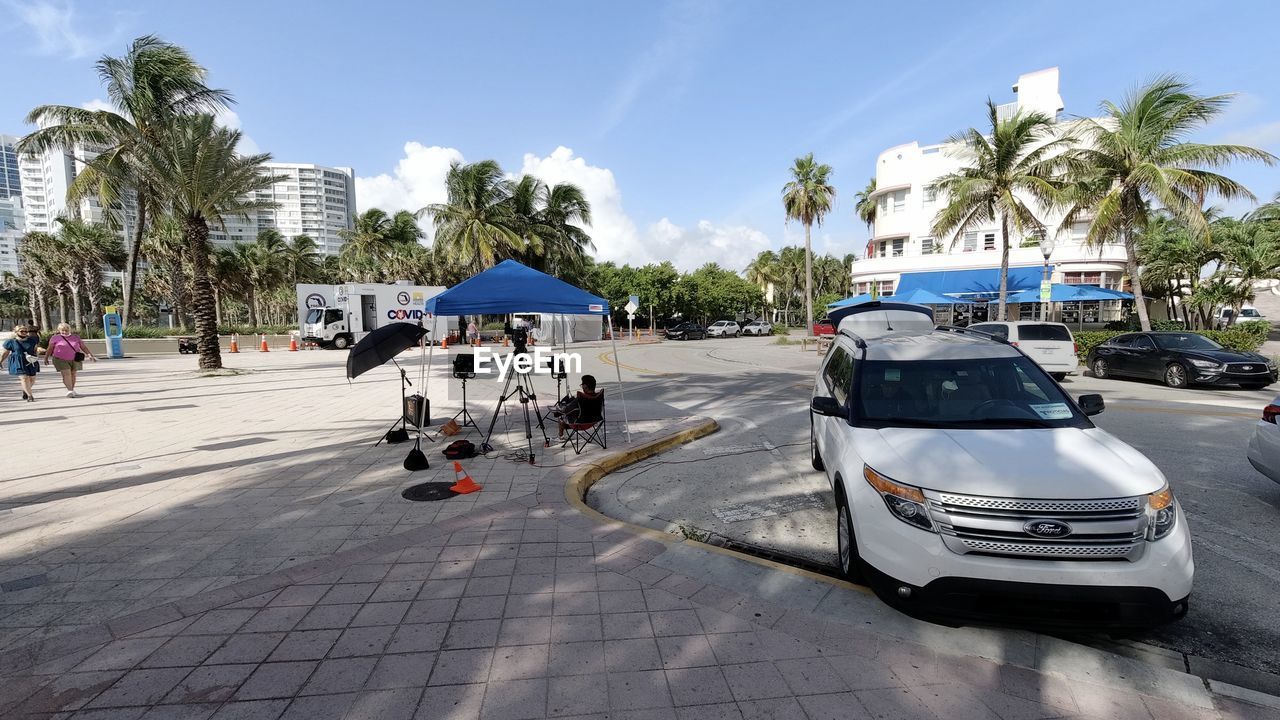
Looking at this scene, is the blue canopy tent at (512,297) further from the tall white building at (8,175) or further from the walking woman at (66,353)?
the tall white building at (8,175)

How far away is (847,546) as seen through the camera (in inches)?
147

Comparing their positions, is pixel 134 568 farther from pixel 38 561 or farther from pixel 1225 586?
pixel 1225 586

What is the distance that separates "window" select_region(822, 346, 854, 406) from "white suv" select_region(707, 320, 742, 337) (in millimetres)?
42100

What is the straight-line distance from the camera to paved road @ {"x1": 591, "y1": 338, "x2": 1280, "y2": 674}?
11.1 feet

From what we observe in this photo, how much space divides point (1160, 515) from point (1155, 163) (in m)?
21.0

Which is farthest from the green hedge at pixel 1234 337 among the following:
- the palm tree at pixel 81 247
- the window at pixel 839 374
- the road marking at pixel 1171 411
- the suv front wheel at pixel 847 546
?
the palm tree at pixel 81 247

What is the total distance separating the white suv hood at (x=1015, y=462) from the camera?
117 inches

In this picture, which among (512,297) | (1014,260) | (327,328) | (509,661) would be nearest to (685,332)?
(1014,260)

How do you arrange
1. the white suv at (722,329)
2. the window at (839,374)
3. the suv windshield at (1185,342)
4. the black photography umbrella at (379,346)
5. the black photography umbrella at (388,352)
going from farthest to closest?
the white suv at (722,329) < the suv windshield at (1185,342) < the black photography umbrella at (379,346) < the black photography umbrella at (388,352) < the window at (839,374)

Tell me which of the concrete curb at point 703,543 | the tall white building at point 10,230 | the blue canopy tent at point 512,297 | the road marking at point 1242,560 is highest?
the tall white building at point 10,230

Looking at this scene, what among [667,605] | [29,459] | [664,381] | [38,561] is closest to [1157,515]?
[667,605]

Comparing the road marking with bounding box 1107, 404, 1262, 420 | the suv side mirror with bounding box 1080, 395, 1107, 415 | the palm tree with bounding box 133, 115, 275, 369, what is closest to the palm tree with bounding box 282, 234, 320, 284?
the palm tree with bounding box 133, 115, 275, 369

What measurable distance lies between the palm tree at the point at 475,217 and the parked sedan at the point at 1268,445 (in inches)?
1172

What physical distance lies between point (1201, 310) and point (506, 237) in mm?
33200
